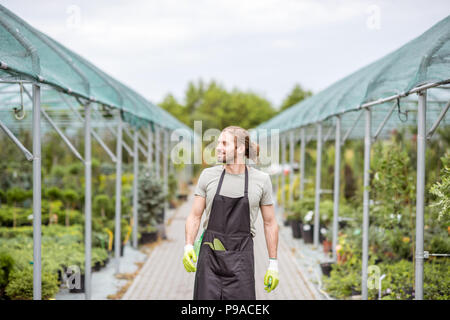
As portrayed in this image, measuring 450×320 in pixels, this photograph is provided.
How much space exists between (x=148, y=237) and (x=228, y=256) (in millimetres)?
5509

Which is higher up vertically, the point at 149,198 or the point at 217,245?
the point at 217,245

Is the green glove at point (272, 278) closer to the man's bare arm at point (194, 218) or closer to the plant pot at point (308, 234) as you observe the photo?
the man's bare arm at point (194, 218)

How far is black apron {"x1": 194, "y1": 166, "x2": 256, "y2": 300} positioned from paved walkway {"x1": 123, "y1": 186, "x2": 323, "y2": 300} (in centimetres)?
253

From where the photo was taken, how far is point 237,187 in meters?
2.29

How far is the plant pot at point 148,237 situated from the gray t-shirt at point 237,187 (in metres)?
5.33

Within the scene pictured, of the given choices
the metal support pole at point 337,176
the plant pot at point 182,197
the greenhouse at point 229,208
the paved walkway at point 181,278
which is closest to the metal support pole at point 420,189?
the greenhouse at point 229,208

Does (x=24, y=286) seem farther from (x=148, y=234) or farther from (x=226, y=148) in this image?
(x=148, y=234)

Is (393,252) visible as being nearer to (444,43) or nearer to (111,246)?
(444,43)

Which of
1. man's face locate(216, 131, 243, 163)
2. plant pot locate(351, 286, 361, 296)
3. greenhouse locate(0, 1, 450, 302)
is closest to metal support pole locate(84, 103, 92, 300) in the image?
greenhouse locate(0, 1, 450, 302)

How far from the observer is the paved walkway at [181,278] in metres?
4.83

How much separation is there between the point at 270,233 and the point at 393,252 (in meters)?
3.37

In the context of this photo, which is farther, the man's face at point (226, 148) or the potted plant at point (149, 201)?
the potted plant at point (149, 201)

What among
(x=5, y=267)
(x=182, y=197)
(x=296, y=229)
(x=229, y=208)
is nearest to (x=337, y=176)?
(x=296, y=229)

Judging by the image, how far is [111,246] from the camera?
6.07m
